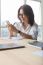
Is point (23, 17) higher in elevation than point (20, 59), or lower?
higher

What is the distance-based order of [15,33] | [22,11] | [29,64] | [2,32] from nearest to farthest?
[29,64] < [15,33] < [22,11] < [2,32]

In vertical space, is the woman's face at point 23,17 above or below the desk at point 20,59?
above

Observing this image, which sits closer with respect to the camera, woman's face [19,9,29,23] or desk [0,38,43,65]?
desk [0,38,43,65]

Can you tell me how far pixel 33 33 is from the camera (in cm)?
187

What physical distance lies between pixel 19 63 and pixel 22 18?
1506 mm

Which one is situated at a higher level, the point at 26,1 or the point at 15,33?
the point at 26,1

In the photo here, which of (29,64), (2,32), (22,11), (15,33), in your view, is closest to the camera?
(29,64)

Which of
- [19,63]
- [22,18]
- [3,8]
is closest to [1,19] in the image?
[3,8]

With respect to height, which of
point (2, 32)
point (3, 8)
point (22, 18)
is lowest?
point (2, 32)

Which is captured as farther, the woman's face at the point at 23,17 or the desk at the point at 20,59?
the woman's face at the point at 23,17

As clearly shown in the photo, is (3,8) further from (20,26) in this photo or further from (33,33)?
(33,33)

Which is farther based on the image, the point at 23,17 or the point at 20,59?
the point at 23,17

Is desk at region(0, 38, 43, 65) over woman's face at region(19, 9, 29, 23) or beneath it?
beneath

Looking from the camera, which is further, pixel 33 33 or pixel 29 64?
pixel 33 33
